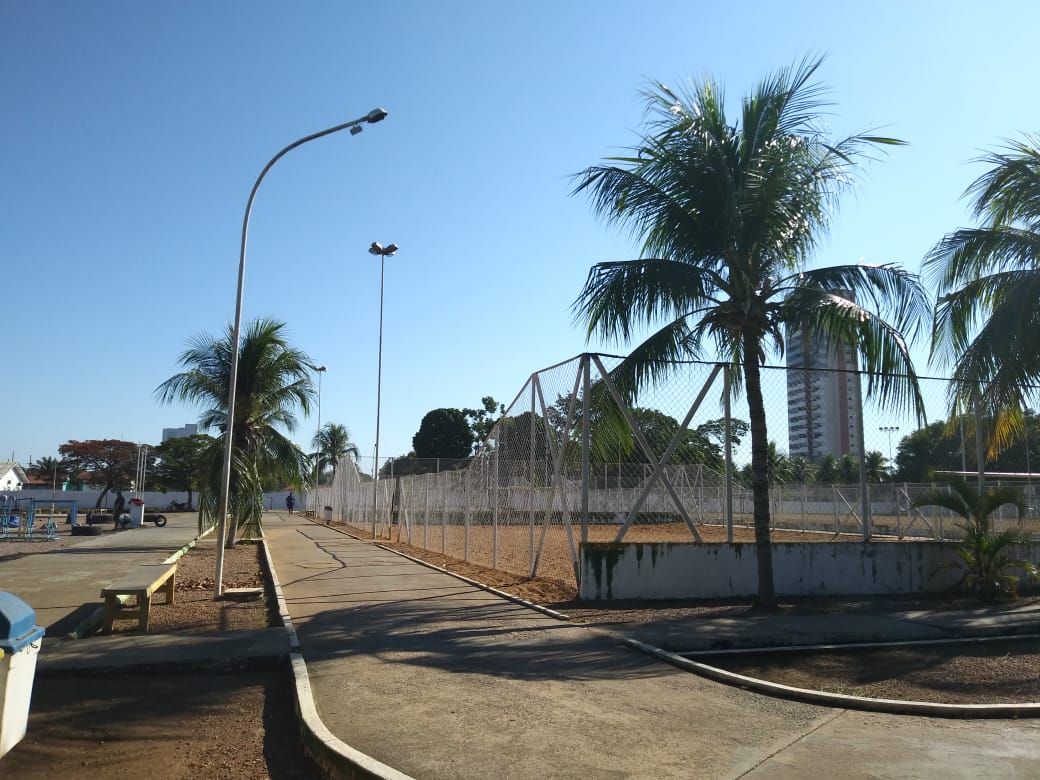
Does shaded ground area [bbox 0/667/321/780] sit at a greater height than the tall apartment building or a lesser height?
lesser

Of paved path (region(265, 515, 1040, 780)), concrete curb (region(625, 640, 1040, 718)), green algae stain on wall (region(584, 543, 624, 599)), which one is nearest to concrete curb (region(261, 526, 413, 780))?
paved path (region(265, 515, 1040, 780))

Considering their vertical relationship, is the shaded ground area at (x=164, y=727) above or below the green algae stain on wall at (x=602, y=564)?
below

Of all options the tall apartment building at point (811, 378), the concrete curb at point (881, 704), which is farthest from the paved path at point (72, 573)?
the tall apartment building at point (811, 378)

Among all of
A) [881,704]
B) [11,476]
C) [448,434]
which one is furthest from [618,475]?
[11,476]

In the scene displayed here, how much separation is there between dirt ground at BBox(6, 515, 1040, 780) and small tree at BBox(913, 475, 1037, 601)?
10.8 ft

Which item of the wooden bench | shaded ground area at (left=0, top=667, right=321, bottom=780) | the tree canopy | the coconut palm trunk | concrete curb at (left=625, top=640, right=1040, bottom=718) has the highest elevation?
the tree canopy

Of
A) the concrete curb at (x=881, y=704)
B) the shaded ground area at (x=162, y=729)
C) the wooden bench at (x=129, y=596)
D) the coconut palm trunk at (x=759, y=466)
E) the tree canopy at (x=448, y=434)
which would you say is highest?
the tree canopy at (x=448, y=434)

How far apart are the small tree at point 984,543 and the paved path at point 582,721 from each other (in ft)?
15.8

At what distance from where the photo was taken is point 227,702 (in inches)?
244

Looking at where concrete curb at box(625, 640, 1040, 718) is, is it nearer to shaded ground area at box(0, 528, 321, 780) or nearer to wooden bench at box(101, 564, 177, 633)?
shaded ground area at box(0, 528, 321, 780)

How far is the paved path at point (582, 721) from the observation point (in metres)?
4.38

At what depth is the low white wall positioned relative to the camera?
417 inches

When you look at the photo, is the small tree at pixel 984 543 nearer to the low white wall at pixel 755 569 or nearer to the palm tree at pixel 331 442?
the low white wall at pixel 755 569

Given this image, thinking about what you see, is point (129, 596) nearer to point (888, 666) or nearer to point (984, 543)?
point (888, 666)
